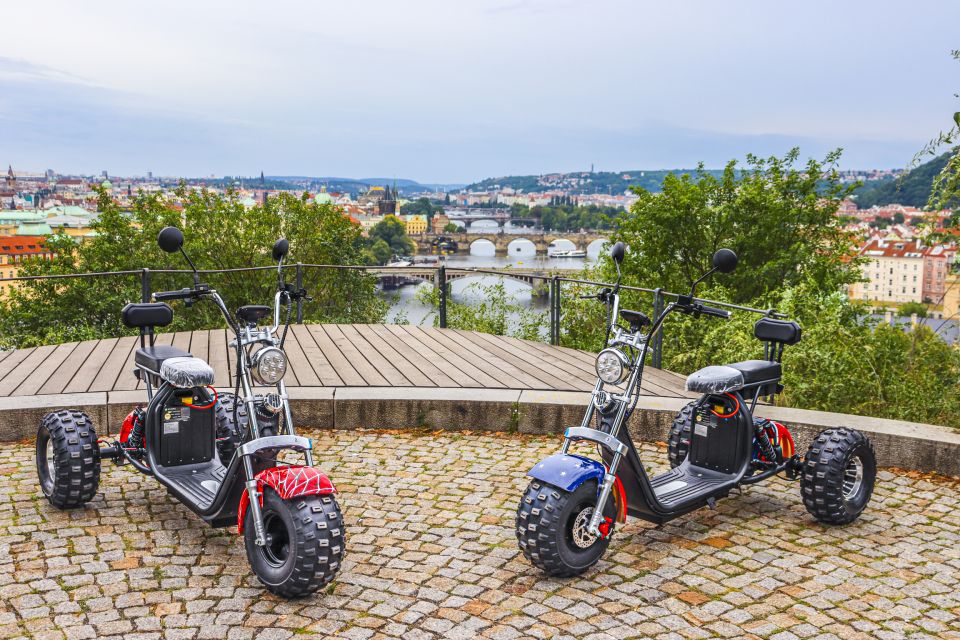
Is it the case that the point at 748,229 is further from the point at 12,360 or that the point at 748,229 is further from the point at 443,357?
the point at 12,360

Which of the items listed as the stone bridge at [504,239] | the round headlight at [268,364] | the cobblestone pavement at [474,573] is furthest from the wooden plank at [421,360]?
the stone bridge at [504,239]

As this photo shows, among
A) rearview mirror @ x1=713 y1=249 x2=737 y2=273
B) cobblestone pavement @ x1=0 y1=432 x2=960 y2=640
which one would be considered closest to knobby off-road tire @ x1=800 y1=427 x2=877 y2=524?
cobblestone pavement @ x1=0 y1=432 x2=960 y2=640

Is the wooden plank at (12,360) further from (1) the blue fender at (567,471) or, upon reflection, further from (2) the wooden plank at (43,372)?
(1) the blue fender at (567,471)

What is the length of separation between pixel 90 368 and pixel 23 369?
1.70 ft

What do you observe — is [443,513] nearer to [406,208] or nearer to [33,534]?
[33,534]

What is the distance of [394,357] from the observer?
768 centimetres

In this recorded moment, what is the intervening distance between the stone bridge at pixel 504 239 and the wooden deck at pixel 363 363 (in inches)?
2042

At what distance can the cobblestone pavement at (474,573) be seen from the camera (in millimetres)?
3379

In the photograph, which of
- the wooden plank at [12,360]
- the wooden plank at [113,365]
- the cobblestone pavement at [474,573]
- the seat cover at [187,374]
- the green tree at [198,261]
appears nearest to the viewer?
the cobblestone pavement at [474,573]

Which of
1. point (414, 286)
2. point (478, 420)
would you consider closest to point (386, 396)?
point (478, 420)

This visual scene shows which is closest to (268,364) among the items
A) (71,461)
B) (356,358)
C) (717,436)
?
(71,461)

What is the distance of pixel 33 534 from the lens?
4188 mm

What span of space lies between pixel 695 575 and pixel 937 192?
3.99 m

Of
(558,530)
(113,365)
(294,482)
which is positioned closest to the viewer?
(294,482)
